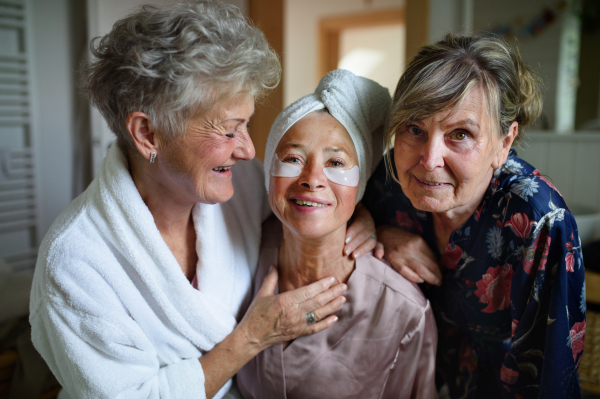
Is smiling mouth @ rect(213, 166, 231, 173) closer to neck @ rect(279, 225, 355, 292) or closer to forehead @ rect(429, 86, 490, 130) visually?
neck @ rect(279, 225, 355, 292)

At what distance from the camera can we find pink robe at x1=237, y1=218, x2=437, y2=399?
1180 mm

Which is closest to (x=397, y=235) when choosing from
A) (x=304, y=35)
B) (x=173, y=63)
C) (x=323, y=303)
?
(x=323, y=303)

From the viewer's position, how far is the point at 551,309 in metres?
1.01

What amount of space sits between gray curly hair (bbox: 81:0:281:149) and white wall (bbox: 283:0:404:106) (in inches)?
117

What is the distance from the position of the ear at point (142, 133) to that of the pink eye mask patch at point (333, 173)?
0.33m

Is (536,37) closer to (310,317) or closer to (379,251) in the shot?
(379,251)

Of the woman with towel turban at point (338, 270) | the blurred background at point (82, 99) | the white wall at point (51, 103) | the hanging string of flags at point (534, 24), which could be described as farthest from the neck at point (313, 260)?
the hanging string of flags at point (534, 24)

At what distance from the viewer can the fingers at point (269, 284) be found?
1.27 meters

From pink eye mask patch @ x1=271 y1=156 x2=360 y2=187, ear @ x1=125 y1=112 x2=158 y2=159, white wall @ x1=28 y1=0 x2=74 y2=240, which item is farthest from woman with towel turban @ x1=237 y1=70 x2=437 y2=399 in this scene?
white wall @ x1=28 y1=0 x2=74 y2=240

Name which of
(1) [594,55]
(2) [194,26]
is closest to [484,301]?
(2) [194,26]

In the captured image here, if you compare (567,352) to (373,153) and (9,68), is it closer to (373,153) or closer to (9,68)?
(373,153)

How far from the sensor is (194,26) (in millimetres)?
997

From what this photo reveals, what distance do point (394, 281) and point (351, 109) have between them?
1.69 feet

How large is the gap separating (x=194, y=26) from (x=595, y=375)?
186 cm
